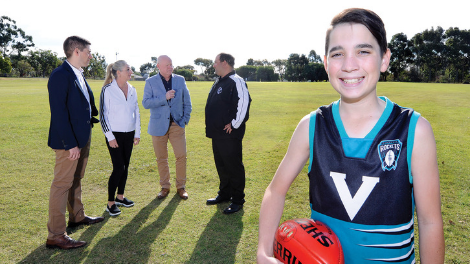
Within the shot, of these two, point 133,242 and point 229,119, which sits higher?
point 229,119

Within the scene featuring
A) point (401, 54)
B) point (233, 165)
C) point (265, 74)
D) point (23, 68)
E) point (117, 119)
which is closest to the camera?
point (117, 119)

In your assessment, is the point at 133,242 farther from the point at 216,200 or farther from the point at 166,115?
the point at 166,115

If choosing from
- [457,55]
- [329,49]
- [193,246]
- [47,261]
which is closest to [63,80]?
[47,261]

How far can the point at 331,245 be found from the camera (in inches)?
56.0

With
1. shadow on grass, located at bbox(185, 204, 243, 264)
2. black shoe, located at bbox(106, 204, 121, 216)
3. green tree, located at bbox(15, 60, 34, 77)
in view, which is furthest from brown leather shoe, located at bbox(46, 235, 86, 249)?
green tree, located at bbox(15, 60, 34, 77)

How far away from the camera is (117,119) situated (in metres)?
4.96

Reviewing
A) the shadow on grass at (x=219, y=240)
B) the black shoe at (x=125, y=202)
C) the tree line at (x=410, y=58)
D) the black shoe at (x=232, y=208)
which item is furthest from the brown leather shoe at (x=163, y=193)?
the tree line at (x=410, y=58)

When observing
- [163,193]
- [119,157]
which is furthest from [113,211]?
[163,193]

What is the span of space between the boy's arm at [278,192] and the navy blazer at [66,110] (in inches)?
133

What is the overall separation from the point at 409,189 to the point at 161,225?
156 inches

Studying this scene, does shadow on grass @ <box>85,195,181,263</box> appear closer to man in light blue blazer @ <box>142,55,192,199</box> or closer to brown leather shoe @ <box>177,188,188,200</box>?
brown leather shoe @ <box>177,188,188,200</box>

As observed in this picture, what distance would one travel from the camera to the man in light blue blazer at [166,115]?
5.74 meters

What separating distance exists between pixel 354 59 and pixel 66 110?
382 cm

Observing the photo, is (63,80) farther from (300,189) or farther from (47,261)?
(300,189)
